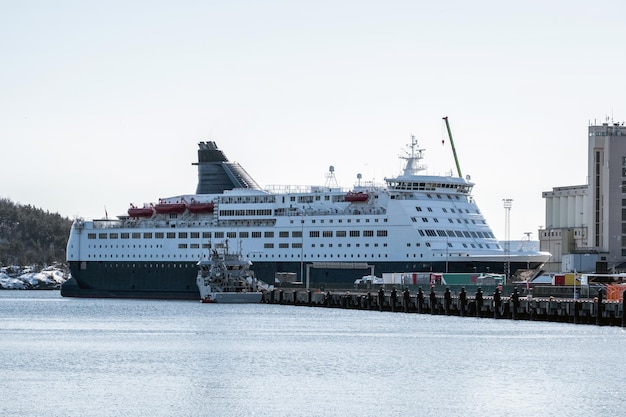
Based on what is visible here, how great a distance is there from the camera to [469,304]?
246 ft

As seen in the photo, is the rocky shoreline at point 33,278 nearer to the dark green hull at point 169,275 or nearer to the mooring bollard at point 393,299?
the dark green hull at point 169,275

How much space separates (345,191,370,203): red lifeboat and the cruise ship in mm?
66

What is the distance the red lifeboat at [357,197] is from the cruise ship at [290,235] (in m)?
0.07

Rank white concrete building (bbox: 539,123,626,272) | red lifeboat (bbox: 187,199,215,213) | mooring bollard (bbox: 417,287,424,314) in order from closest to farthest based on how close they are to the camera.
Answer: mooring bollard (bbox: 417,287,424,314) → white concrete building (bbox: 539,123,626,272) → red lifeboat (bbox: 187,199,215,213)

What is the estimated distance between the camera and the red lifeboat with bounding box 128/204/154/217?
113 m

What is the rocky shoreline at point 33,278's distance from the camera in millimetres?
182625

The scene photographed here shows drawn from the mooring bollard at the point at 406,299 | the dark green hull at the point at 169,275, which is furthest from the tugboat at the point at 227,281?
the mooring bollard at the point at 406,299

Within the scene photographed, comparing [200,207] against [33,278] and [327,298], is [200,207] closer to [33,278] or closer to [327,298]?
[327,298]

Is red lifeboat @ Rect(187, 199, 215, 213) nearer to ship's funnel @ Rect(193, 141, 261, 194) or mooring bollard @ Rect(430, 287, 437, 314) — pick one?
ship's funnel @ Rect(193, 141, 261, 194)

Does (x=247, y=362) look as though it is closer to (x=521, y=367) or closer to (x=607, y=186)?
(x=521, y=367)

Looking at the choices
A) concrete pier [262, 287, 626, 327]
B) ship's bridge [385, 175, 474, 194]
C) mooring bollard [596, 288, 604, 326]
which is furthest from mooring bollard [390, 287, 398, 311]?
mooring bollard [596, 288, 604, 326]

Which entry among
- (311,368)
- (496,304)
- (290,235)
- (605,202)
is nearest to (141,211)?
(290,235)

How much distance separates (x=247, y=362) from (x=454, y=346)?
929cm

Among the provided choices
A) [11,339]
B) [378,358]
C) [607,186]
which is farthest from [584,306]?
[607,186]
